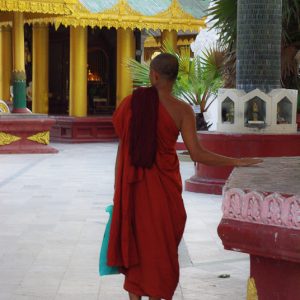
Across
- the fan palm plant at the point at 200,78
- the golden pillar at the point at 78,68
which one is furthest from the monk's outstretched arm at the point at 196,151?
the golden pillar at the point at 78,68

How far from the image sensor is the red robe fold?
392 centimetres

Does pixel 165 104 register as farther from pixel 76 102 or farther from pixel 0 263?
pixel 76 102

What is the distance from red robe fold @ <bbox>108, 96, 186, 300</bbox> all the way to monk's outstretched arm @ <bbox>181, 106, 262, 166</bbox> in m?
0.09

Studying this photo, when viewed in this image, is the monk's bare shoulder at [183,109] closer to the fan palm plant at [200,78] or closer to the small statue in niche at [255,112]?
the small statue in niche at [255,112]

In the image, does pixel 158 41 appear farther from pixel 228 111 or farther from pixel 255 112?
pixel 255 112

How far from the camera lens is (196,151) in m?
4.12

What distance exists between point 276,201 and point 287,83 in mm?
8591

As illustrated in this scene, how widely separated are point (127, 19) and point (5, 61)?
4155 mm

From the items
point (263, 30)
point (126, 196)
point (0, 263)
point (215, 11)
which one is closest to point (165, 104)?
point (126, 196)

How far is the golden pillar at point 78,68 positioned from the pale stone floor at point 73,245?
766 centimetres

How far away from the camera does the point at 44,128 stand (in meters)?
16.0

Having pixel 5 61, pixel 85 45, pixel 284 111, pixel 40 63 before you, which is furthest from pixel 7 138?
pixel 284 111

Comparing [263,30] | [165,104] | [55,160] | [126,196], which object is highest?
[263,30]

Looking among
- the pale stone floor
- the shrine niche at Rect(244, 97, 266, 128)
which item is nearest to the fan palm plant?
the pale stone floor
